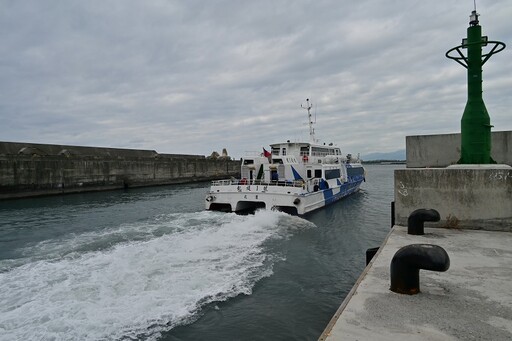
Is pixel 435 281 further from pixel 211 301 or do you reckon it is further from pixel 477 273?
pixel 211 301

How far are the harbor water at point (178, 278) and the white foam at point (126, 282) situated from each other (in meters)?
0.02

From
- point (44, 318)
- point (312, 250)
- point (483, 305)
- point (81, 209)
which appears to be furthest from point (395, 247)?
point (81, 209)

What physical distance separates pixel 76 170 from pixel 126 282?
29.5 meters

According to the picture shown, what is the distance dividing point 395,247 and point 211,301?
394cm

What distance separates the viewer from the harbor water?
5.87 m

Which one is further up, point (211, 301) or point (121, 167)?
point (121, 167)

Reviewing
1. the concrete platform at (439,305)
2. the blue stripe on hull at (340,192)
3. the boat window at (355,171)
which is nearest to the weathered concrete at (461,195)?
the concrete platform at (439,305)

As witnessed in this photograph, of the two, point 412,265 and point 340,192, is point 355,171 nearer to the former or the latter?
point 340,192

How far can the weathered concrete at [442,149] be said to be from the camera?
36.1 ft

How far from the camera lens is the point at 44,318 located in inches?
229

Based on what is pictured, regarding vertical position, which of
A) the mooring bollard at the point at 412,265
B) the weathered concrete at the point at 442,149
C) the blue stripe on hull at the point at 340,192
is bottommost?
the blue stripe on hull at the point at 340,192

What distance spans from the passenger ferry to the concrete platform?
1248 cm

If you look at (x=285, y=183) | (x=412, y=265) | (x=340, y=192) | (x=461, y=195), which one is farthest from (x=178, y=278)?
(x=340, y=192)

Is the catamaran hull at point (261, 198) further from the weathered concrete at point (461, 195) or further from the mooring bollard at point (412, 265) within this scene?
the mooring bollard at point (412, 265)
